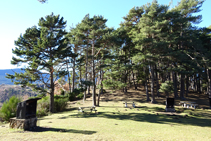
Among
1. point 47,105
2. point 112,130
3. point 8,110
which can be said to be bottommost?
point 47,105

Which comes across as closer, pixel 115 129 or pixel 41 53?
pixel 115 129

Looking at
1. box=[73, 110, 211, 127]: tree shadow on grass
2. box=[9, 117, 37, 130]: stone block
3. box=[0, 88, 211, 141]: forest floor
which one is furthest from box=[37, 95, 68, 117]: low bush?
box=[9, 117, 37, 130]: stone block

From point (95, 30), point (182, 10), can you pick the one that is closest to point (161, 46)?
point (95, 30)

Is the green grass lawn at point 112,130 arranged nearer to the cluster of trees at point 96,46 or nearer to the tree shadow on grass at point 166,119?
the tree shadow on grass at point 166,119

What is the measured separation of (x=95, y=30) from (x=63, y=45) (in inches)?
193

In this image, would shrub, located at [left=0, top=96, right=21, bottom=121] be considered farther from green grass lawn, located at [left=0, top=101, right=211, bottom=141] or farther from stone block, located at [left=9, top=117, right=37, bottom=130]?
stone block, located at [left=9, top=117, right=37, bottom=130]

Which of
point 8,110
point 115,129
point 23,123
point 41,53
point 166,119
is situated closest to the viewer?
point 23,123

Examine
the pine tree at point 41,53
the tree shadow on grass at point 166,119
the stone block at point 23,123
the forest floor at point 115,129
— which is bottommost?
the tree shadow on grass at point 166,119

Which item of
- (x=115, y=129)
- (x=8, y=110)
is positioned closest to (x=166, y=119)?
(x=115, y=129)

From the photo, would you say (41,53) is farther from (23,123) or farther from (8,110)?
(23,123)

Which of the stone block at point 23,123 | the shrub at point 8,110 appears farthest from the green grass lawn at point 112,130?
the shrub at point 8,110

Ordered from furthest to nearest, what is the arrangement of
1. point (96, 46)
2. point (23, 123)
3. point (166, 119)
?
point (96, 46), point (166, 119), point (23, 123)

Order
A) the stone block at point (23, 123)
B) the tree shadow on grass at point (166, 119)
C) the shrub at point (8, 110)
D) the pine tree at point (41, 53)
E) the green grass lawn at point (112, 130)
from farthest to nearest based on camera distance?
the pine tree at point (41, 53), the shrub at point (8, 110), the tree shadow on grass at point (166, 119), the stone block at point (23, 123), the green grass lawn at point (112, 130)

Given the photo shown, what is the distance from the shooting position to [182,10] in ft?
91.1
